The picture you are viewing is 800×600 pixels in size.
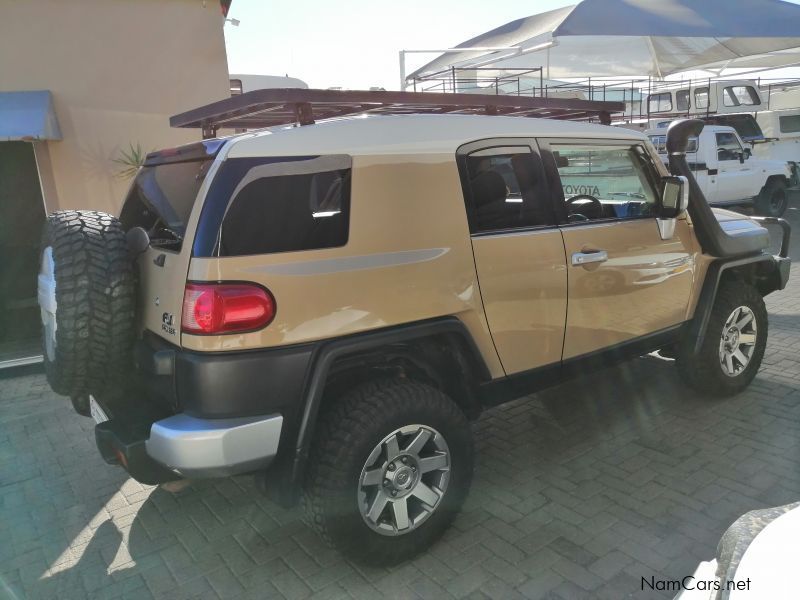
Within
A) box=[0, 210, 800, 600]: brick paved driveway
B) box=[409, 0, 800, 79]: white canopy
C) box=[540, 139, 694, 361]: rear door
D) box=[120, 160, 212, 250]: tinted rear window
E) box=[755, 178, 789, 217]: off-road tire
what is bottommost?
box=[0, 210, 800, 600]: brick paved driveway

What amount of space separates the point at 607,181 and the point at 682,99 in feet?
42.7

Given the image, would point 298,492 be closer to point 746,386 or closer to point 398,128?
point 398,128

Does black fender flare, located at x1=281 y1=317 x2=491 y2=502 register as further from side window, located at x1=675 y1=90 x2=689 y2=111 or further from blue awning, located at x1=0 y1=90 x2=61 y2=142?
side window, located at x1=675 y1=90 x2=689 y2=111

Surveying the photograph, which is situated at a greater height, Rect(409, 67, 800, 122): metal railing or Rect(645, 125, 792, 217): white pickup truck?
Rect(409, 67, 800, 122): metal railing

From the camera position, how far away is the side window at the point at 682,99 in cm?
1486

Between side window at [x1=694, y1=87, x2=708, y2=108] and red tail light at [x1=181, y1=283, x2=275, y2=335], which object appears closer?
red tail light at [x1=181, y1=283, x2=275, y2=335]

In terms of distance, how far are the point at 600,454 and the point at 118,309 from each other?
112 inches

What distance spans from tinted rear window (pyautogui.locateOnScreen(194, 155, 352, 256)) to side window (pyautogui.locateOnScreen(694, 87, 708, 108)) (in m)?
14.8

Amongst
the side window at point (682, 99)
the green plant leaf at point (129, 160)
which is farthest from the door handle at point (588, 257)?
the side window at point (682, 99)

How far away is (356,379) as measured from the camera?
2789mm

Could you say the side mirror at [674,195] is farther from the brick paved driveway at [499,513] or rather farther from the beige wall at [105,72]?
the beige wall at [105,72]

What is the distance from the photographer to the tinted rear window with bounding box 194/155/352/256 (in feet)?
7.69

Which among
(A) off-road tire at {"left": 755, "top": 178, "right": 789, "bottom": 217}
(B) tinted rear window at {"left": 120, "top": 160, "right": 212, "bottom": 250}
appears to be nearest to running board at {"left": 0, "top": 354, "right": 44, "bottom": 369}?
(B) tinted rear window at {"left": 120, "top": 160, "right": 212, "bottom": 250}

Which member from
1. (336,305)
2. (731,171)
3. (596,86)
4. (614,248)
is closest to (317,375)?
(336,305)
